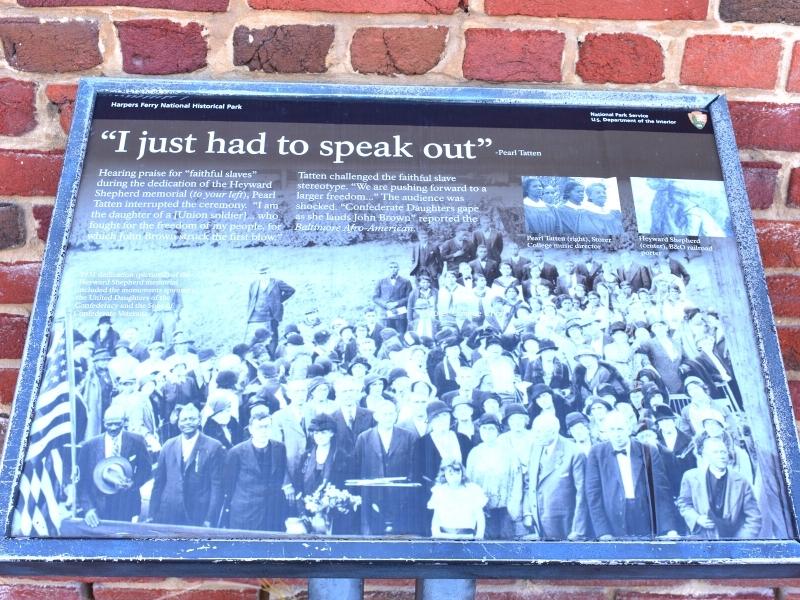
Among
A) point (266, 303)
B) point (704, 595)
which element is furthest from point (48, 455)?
point (704, 595)

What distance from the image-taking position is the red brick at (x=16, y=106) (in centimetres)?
128

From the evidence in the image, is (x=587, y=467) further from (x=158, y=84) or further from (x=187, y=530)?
(x=158, y=84)

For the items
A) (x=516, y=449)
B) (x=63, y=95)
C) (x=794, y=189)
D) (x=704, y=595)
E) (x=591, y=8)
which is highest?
(x=591, y=8)

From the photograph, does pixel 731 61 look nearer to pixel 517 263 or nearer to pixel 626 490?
pixel 517 263

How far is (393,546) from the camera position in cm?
88

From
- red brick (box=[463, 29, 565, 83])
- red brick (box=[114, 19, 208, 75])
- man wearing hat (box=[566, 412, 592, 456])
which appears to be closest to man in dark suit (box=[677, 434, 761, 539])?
man wearing hat (box=[566, 412, 592, 456])

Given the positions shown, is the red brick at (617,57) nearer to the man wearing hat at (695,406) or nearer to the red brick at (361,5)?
the red brick at (361,5)

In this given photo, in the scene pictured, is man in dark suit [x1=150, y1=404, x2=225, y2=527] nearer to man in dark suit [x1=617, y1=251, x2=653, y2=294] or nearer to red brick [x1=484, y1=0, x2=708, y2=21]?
man in dark suit [x1=617, y1=251, x2=653, y2=294]

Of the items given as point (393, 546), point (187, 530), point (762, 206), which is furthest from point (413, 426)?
point (762, 206)

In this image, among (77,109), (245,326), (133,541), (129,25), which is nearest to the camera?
(133,541)

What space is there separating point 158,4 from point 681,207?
0.82m

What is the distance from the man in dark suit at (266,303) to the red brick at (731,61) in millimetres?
728

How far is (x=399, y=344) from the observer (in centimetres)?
99

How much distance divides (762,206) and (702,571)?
657 millimetres
